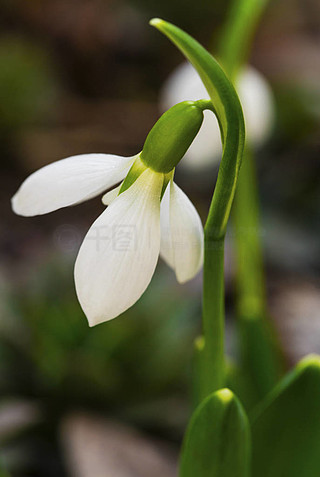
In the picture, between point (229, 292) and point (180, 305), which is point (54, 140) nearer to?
point (229, 292)

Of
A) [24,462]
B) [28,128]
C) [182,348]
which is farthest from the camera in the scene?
[28,128]

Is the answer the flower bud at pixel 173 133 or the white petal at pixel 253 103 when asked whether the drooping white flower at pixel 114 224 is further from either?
the white petal at pixel 253 103

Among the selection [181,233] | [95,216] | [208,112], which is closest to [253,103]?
[208,112]

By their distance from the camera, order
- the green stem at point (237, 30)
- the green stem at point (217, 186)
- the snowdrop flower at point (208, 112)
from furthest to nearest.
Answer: the snowdrop flower at point (208, 112)
the green stem at point (237, 30)
the green stem at point (217, 186)

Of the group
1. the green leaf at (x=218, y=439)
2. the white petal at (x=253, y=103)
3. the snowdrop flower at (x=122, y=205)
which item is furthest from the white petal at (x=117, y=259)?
the white petal at (x=253, y=103)

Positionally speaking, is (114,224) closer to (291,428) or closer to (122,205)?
(122,205)

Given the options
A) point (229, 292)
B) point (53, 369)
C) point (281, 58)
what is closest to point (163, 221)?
point (53, 369)
